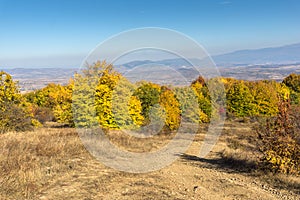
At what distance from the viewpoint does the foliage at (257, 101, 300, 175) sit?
11.2 metres

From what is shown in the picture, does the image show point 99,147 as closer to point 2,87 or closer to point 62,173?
point 62,173

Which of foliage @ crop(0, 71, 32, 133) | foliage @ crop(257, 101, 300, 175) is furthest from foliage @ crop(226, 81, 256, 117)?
foliage @ crop(257, 101, 300, 175)

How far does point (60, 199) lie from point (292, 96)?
8005cm

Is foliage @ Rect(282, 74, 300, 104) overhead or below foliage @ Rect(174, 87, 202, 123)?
overhead

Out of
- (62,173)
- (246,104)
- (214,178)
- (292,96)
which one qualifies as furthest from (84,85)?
(292,96)

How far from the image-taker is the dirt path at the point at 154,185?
7.86 meters

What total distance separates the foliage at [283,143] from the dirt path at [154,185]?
1.41 meters

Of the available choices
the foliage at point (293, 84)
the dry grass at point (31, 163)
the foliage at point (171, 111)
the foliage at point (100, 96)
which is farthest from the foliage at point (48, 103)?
the foliage at point (293, 84)

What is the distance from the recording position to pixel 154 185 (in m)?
8.90

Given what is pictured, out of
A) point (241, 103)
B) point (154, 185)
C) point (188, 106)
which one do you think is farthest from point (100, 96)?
point (241, 103)

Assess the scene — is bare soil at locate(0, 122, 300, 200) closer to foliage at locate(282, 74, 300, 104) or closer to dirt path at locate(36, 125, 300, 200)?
dirt path at locate(36, 125, 300, 200)

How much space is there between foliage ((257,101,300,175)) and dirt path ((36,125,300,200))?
4.62 ft

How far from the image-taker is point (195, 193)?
328 inches

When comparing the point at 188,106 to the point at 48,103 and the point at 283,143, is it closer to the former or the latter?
the point at 283,143
